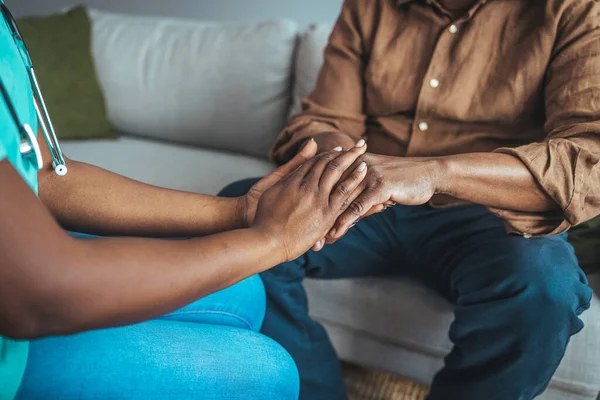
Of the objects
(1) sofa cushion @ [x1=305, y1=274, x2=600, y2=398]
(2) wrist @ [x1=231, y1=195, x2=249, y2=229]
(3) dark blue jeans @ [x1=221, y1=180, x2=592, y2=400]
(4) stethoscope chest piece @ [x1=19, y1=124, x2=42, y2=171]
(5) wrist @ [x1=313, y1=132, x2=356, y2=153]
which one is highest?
(4) stethoscope chest piece @ [x1=19, y1=124, x2=42, y2=171]

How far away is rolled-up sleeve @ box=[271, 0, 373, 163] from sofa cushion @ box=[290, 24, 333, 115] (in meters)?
0.40

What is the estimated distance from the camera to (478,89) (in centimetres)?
104

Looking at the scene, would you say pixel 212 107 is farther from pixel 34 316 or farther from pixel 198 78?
pixel 34 316

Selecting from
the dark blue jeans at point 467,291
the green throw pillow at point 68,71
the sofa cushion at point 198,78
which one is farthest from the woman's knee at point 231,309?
the green throw pillow at point 68,71

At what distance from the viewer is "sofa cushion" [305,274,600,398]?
1003mm

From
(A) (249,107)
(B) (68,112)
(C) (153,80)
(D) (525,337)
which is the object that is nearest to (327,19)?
(A) (249,107)

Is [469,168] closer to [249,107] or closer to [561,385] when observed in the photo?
[561,385]

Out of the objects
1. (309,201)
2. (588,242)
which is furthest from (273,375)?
(588,242)

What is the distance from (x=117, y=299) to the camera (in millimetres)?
561

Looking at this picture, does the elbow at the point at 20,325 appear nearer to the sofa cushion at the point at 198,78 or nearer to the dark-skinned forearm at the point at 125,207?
the dark-skinned forearm at the point at 125,207

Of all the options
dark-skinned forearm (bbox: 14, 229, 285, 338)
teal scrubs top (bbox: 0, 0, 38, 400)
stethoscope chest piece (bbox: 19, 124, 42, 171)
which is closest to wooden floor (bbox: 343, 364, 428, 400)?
dark-skinned forearm (bbox: 14, 229, 285, 338)

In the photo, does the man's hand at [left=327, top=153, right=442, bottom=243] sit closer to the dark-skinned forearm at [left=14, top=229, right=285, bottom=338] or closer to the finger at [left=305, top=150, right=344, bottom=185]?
the finger at [left=305, top=150, right=344, bottom=185]

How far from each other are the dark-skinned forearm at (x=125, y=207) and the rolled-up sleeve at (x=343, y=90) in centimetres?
29

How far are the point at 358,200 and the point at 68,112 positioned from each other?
1.38 meters
